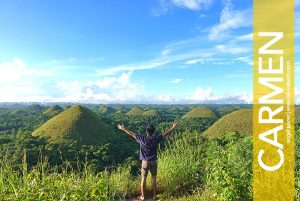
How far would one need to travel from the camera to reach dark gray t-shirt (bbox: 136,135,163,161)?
739 centimetres

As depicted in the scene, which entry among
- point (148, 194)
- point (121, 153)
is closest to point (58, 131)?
point (121, 153)

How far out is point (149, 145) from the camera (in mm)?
7402

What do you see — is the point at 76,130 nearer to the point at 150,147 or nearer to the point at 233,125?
the point at 233,125

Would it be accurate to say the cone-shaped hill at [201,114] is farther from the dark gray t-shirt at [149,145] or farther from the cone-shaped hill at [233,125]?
the dark gray t-shirt at [149,145]

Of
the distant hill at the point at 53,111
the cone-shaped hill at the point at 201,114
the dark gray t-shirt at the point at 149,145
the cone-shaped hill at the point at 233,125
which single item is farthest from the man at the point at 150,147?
the cone-shaped hill at the point at 201,114

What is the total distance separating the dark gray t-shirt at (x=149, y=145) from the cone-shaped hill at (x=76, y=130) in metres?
37.7

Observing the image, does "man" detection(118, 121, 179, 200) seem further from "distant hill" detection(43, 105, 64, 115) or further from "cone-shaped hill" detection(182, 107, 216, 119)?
"cone-shaped hill" detection(182, 107, 216, 119)

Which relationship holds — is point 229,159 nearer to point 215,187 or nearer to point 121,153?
point 215,187

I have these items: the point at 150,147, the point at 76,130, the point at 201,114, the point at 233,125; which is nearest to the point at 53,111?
the point at 201,114

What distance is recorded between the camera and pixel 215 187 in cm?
622

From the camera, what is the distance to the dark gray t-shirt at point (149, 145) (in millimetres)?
7395

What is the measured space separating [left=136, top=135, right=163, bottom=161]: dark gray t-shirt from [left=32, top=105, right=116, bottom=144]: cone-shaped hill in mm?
37711

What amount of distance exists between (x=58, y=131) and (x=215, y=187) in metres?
43.5

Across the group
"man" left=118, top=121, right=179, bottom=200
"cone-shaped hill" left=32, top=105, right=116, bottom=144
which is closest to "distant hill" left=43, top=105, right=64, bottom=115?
"cone-shaped hill" left=32, top=105, right=116, bottom=144
